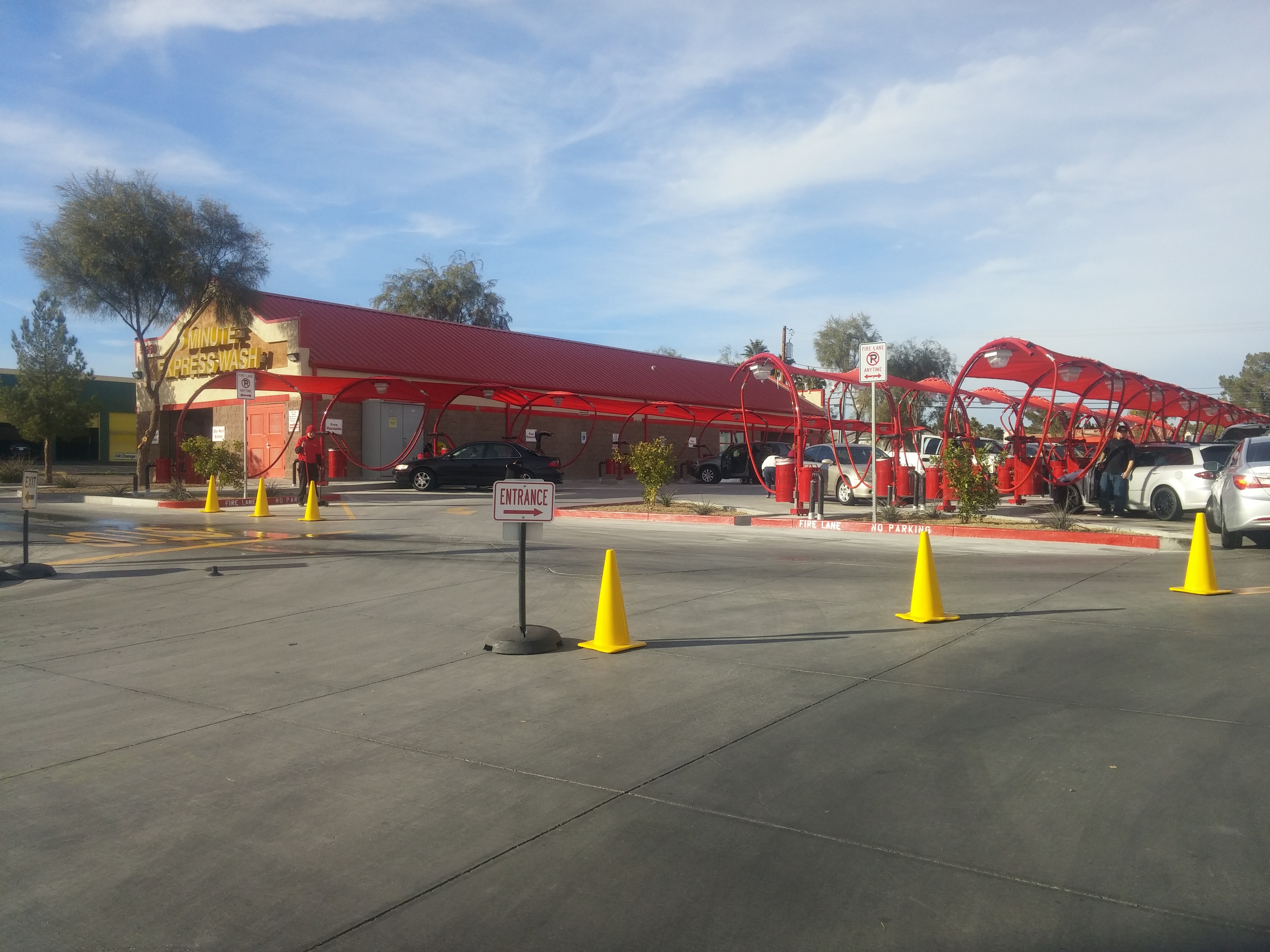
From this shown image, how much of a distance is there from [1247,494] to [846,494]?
10.1 metres

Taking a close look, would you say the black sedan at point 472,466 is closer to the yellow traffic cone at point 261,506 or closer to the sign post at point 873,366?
the yellow traffic cone at point 261,506

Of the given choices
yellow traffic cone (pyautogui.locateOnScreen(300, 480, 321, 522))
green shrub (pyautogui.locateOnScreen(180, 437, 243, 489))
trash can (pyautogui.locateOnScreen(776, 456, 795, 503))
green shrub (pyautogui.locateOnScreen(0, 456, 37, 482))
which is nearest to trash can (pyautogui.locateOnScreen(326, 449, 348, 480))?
green shrub (pyautogui.locateOnScreen(180, 437, 243, 489))

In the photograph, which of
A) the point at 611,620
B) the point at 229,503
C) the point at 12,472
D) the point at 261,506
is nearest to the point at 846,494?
the point at 261,506

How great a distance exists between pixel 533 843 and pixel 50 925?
68.7 inches

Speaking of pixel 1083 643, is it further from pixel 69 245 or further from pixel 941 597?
pixel 69 245

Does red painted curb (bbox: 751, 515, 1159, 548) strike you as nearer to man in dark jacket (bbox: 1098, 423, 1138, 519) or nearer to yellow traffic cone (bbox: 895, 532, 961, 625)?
man in dark jacket (bbox: 1098, 423, 1138, 519)

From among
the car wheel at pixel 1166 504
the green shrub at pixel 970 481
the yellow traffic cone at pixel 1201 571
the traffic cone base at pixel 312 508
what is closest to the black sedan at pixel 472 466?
the traffic cone base at pixel 312 508

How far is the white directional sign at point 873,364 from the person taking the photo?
17.0 meters

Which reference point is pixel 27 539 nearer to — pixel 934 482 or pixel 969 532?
pixel 969 532

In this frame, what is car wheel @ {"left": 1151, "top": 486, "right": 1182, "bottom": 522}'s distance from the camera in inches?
728

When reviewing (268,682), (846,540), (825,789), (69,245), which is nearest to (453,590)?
(268,682)

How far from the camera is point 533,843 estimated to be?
4172mm

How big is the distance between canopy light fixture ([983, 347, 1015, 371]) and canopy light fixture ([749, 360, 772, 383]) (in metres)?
4.07

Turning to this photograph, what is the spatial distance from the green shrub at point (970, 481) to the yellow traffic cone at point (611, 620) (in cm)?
1129
